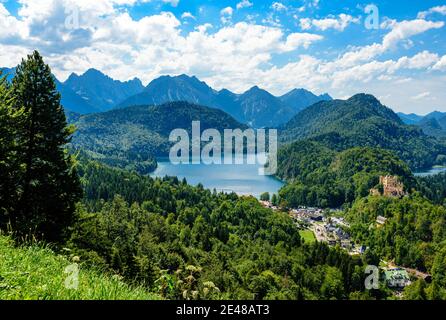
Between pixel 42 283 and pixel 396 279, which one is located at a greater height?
pixel 42 283

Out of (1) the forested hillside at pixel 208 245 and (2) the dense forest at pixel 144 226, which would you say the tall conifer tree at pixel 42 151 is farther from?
(1) the forested hillside at pixel 208 245

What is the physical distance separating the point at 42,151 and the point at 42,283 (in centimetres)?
1198

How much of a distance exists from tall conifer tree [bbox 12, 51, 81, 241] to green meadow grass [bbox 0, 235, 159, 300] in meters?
9.49

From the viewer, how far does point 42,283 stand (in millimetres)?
4676

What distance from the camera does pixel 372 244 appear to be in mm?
73438

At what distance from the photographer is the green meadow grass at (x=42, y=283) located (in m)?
4.26

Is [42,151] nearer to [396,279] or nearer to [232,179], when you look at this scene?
[396,279]

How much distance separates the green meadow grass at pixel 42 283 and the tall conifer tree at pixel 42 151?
9487 mm

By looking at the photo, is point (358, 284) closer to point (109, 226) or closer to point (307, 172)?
point (109, 226)

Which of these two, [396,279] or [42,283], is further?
[396,279]

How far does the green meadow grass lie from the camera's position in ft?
14.0

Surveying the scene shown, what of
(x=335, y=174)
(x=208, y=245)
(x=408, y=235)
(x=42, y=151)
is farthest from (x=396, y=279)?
(x=335, y=174)

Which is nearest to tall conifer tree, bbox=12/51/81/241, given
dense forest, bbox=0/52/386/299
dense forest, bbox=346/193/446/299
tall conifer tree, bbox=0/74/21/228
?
dense forest, bbox=0/52/386/299

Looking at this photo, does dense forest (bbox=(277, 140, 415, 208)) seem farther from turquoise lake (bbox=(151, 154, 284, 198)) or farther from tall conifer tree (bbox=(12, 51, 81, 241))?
tall conifer tree (bbox=(12, 51, 81, 241))
